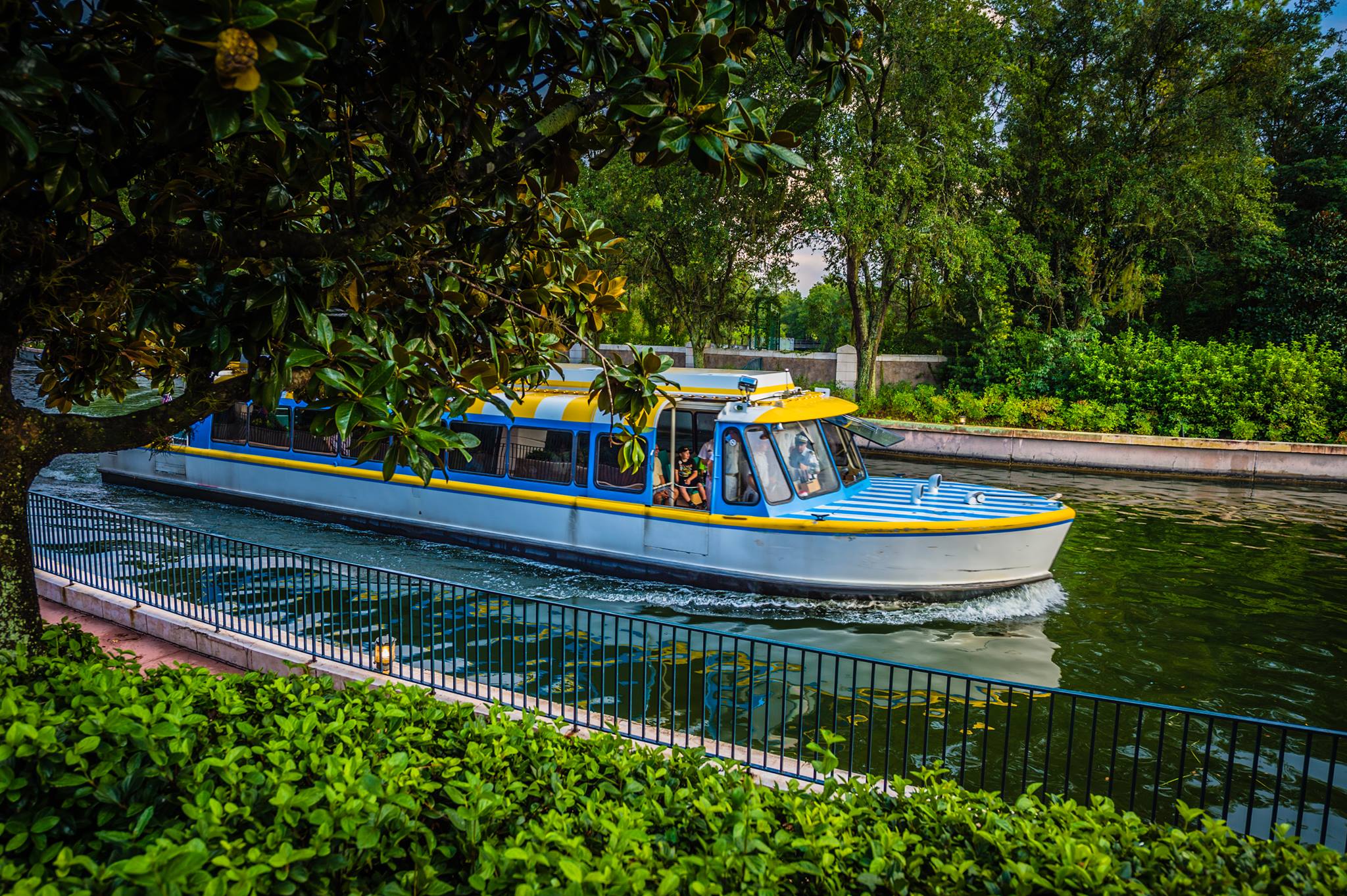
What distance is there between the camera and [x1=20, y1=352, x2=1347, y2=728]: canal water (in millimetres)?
9164

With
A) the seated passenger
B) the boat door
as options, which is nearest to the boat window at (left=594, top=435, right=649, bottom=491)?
the boat door

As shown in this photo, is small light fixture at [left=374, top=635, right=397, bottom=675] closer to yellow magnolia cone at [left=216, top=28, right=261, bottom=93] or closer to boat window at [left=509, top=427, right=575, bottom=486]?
yellow magnolia cone at [left=216, top=28, right=261, bottom=93]

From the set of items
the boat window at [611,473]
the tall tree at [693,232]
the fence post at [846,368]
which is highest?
the tall tree at [693,232]

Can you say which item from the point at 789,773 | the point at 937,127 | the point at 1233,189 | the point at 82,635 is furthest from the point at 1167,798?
the point at 1233,189

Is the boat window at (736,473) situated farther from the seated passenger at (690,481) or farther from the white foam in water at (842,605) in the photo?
the white foam in water at (842,605)

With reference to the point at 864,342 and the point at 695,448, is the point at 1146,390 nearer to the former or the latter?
the point at 864,342

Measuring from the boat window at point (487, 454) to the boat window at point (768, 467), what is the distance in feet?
13.8

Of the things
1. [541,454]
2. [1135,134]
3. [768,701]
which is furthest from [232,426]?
[1135,134]

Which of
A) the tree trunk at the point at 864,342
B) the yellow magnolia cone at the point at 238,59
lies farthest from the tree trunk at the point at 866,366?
the yellow magnolia cone at the point at 238,59

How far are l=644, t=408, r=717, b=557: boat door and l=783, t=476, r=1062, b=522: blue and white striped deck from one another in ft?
3.99

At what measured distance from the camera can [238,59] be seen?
2814mm

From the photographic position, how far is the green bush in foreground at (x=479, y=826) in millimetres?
2957

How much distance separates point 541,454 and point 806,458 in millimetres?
4006

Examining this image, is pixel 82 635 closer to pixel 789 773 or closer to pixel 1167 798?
pixel 789 773
